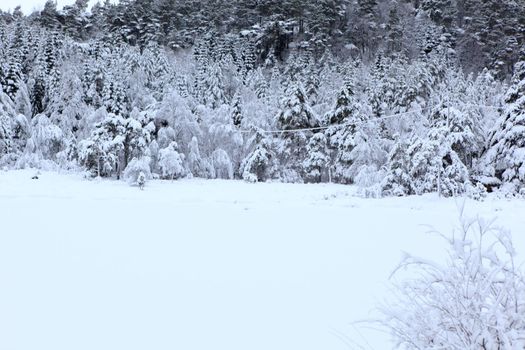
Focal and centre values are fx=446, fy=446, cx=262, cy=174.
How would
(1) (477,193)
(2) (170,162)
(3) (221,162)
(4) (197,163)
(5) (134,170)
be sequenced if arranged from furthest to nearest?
(3) (221,162) < (4) (197,163) < (2) (170,162) < (5) (134,170) < (1) (477,193)

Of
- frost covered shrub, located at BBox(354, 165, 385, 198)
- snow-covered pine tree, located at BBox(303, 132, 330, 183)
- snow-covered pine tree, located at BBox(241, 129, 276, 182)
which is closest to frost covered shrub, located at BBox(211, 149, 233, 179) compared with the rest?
snow-covered pine tree, located at BBox(241, 129, 276, 182)

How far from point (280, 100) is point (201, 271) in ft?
76.6

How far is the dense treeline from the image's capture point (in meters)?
20.9

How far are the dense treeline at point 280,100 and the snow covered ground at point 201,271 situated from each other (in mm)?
6202

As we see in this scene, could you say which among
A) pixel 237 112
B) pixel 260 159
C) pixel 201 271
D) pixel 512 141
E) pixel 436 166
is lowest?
pixel 201 271

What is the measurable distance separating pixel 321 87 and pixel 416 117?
9742 millimetres

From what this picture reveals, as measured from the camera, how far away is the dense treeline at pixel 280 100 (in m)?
20.9

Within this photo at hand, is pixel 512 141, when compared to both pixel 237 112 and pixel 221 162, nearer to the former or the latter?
pixel 221 162

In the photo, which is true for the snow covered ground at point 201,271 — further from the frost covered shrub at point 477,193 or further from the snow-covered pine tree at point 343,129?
the snow-covered pine tree at point 343,129

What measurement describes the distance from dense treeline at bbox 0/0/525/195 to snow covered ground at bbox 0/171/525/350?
20.3 ft

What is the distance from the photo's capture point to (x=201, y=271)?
7098 mm

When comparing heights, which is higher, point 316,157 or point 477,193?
point 316,157

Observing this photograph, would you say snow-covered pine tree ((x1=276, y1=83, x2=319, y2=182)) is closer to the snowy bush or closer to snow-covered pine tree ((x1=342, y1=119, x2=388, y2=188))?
snow-covered pine tree ((x1=342, y1=119, x2=388, y2=188))

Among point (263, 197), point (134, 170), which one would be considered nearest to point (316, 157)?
point (263, 197)
